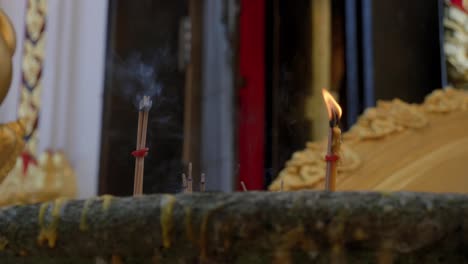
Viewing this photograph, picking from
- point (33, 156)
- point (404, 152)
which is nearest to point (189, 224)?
point (404, 152)

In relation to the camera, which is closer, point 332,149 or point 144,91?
point 332,149

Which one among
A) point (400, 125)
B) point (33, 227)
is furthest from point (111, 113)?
point (33, 227)

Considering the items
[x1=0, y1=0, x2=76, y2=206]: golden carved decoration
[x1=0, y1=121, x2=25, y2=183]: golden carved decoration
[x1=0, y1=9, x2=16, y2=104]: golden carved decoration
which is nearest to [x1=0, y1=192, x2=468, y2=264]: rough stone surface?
[x1=0, y1=9, x2=16, y2=104]: golden carved decoration

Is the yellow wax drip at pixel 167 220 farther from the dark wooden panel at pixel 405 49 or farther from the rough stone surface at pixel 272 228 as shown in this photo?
the dark wooden panel at pixel 405 49

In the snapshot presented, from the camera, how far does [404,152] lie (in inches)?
47.5

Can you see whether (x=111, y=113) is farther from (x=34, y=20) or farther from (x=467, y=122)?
(x=467, y=122)

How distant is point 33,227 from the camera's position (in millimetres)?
330

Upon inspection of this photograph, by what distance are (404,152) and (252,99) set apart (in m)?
0.30

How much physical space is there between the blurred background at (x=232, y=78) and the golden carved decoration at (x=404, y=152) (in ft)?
0.18

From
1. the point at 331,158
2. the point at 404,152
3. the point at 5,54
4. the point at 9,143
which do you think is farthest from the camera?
the point at 404,152

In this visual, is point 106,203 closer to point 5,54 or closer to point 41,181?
point 5,54

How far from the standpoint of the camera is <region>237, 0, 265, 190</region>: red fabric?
132cm

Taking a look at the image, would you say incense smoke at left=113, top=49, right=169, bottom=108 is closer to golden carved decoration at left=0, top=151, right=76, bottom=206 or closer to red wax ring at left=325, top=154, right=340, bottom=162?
golden carved decoration at left=0, top=151, right=76, bottom=206

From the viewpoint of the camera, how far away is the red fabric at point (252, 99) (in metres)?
1.32
